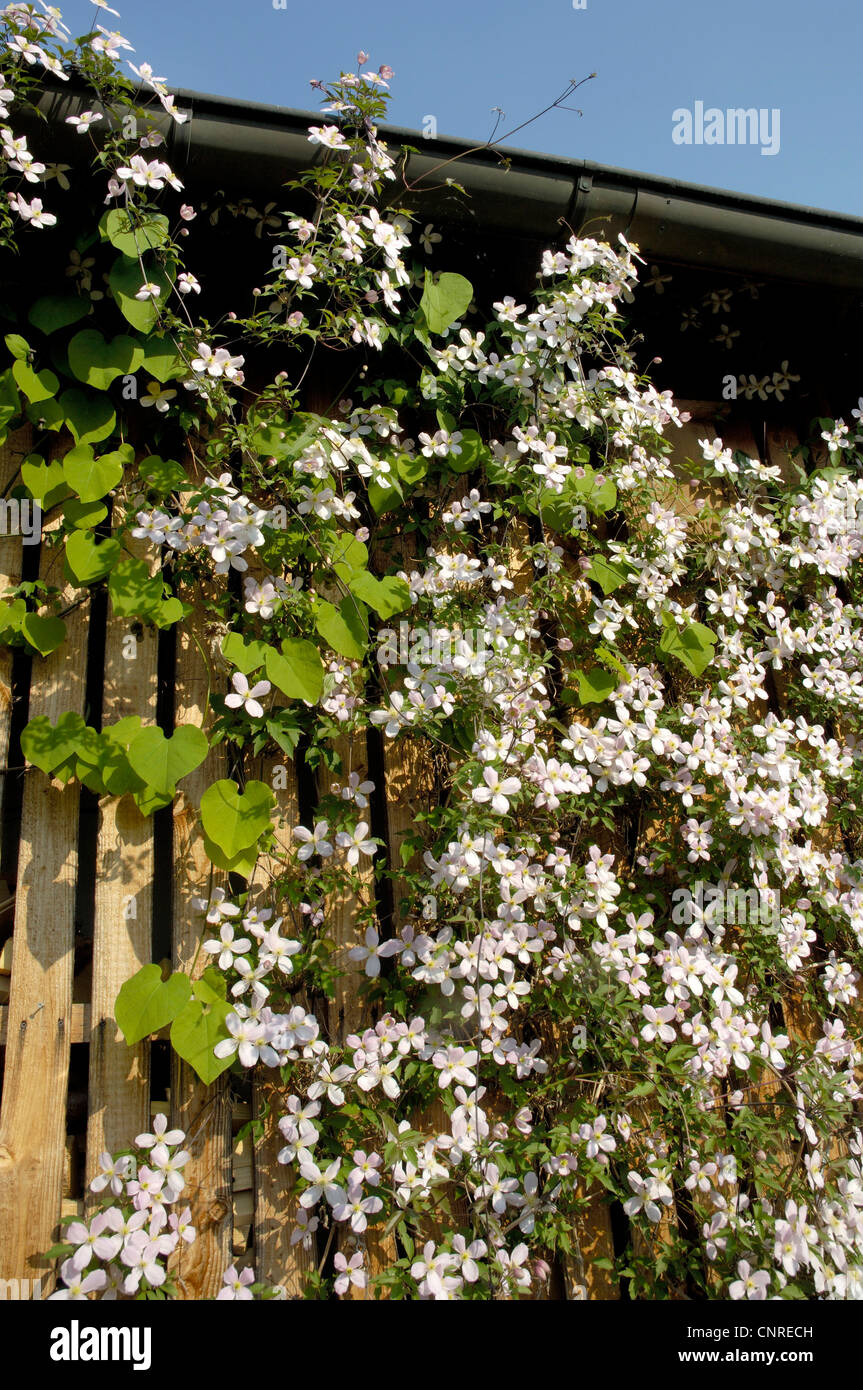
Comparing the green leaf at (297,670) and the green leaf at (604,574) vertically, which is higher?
the green leaf at (604,574)

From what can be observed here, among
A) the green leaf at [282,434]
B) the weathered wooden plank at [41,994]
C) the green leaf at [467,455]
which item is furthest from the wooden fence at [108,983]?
the green leaf at [467,455]

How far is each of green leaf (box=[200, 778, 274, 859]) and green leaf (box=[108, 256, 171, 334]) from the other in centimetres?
102

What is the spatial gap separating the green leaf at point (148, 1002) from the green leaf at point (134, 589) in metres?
0.76

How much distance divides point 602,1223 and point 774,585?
1.73 meters

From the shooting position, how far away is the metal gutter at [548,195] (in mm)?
1779

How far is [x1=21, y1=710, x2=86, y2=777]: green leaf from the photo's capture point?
169 centimetres

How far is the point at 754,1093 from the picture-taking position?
192 centimetres

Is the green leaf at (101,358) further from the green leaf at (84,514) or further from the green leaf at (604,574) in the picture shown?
the green leaf at (604,574)

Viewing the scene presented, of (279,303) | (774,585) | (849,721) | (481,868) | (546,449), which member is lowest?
(481,868)

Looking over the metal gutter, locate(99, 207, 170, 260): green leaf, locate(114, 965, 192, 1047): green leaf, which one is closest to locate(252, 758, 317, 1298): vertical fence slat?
locate(114, 965, 192, 1047): green leaf

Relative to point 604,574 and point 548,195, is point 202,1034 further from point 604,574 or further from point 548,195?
point 548,195
